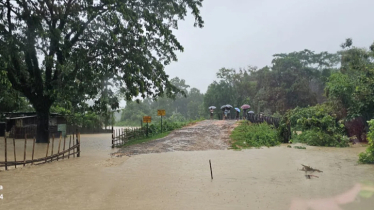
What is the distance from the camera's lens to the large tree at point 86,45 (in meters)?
14.1

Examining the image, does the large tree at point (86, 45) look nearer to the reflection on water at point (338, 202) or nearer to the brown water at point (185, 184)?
the brown water at point (185, 184)

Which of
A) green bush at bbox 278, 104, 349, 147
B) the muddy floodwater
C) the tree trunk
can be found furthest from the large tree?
green bush at bbox 278, 104, 349, 147

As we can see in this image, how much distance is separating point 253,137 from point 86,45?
34.3 feet

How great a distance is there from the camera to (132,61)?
50.1 feet

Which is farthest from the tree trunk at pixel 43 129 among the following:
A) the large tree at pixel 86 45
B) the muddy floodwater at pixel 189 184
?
the muddy floodwater at pixel 189 184

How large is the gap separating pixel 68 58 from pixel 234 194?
37.9 ft

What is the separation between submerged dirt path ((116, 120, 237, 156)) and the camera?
51.2ft

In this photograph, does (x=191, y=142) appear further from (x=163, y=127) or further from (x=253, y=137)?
(x=163, y=127)

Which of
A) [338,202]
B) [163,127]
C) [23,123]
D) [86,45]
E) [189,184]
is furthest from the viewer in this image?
[163,127]

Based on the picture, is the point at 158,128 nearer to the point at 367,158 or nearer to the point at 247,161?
the point at 247,161

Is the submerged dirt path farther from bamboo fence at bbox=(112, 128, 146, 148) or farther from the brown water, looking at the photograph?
the brown water

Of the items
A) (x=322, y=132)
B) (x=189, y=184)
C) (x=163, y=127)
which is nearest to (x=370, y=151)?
(x=322, y=132)

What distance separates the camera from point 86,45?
52.3 feet

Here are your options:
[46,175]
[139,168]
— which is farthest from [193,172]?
[46,175]
